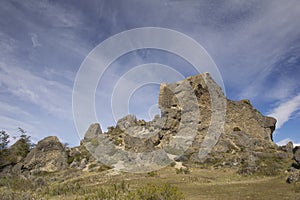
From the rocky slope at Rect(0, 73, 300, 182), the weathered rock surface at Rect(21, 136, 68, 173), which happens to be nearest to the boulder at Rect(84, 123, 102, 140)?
the rocky slope at Rect(0, 73, 300, 182)

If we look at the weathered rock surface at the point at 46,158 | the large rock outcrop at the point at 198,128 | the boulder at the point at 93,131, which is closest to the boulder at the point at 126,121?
the boulder at the point at 93,131

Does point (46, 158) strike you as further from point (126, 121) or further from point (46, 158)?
point (126, 121)

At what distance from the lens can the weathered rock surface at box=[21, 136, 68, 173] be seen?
1340 inches

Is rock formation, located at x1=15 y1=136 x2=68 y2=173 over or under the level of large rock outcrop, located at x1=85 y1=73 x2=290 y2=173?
under

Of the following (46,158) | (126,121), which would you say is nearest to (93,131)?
(126,121)

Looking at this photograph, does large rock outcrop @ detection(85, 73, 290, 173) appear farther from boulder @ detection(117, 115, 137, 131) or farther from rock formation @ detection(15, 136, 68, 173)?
boulder @ detection(117, 115, 137, 131)

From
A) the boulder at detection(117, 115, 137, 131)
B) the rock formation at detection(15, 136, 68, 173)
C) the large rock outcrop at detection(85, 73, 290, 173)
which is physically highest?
the boulder at detection(117, 115, 137, 131)

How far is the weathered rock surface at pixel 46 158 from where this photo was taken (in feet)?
112

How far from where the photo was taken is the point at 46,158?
35.0 meters

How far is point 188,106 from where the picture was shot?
4288 centimetres

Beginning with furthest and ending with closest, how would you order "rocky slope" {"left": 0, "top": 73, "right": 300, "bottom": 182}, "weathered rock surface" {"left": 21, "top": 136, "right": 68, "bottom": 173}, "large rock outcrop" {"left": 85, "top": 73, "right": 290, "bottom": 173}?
"large rock outcrop" {"left": 85, "top": 73, "right": 290, "bottom": 173} < "weathered rock surface" {"left": 21, "top": 136, "right": 68, "bottom": 173} < "rocky slope" {"left": 0, "top": 73, "right": 300, "bottom": 182}

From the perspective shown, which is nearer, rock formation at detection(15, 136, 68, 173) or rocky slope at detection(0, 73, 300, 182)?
rocky slope at detection(0, 73, 300, 182)

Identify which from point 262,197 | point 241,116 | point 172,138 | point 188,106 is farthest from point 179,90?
point 262,197

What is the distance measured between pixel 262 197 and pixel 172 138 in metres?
29.3
